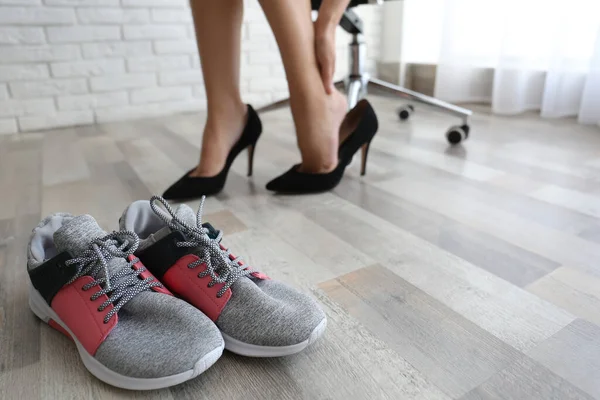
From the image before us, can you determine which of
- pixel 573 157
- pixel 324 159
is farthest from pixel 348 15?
pixel 573 157

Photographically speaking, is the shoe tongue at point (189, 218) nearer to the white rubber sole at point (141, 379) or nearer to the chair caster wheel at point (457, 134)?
the white rubber sole at point (141, 379)

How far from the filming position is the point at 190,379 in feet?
1.54

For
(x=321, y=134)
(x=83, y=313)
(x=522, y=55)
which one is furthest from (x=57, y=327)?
(x=522, y=55)

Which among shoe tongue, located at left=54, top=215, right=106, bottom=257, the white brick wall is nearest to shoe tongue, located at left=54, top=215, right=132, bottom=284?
shoe tongue, located at left=54, top=215, right=106, bottom=257

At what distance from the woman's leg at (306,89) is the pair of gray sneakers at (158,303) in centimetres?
42

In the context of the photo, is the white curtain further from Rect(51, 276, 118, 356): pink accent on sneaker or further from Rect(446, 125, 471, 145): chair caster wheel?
Rect(51, 276, 118, 356): pink accent on sneaker

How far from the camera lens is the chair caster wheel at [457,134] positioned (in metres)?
1.39

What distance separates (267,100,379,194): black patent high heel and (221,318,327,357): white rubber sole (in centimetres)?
51

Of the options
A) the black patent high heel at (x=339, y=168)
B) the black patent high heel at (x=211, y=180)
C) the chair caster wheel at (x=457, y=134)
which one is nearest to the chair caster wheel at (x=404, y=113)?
the chair caster wheel at (x=457, y=134)

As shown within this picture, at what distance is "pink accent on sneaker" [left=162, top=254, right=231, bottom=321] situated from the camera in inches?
20.4

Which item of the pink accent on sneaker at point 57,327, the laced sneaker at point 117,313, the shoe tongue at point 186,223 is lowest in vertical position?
the pink accent on sneaker at point 57,327

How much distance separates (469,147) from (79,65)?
1.42 metres

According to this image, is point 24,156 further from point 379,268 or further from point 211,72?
point 379,268

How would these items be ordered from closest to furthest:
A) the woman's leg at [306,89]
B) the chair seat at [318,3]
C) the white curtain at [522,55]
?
the woman's leg at [306,89], the chair seat at [318,3], the white curtain at [522,55]
